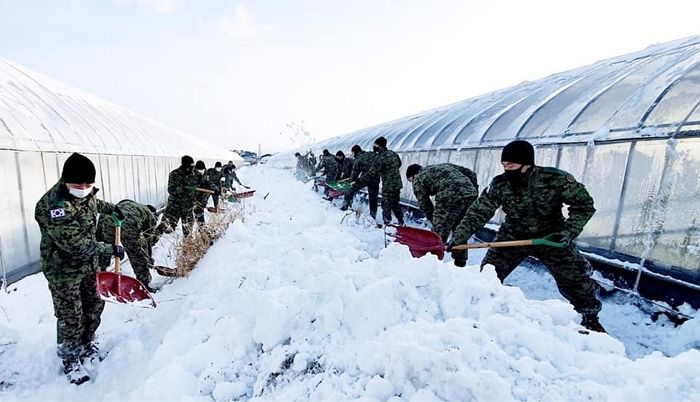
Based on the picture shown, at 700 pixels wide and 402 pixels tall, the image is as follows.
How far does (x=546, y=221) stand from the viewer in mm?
3484

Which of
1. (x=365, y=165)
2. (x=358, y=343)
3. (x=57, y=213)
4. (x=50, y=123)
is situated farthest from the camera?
(x=365, y=165)

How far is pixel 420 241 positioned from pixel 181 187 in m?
4.53

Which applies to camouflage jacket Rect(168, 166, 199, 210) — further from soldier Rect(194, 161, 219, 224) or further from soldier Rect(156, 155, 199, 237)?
soldier Rect(194, 161, 219, 224)

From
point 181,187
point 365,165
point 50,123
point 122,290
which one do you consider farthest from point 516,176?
point 50,123

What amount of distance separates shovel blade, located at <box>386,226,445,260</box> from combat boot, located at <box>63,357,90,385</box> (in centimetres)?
317

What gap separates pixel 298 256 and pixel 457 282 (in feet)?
5.67

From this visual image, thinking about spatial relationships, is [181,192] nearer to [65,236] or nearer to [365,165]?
[365,165]

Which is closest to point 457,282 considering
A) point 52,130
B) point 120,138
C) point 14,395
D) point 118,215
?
point 118,215

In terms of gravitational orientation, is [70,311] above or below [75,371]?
above

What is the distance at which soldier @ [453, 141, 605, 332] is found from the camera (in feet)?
10.7

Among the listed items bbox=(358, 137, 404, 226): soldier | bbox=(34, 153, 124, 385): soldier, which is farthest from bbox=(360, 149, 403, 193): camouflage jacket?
bbox=(34, 153, 124, 385): soldier

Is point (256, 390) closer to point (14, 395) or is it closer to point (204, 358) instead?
point (204, 358)

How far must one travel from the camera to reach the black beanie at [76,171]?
2875 mm

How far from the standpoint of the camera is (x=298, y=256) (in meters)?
3.87
